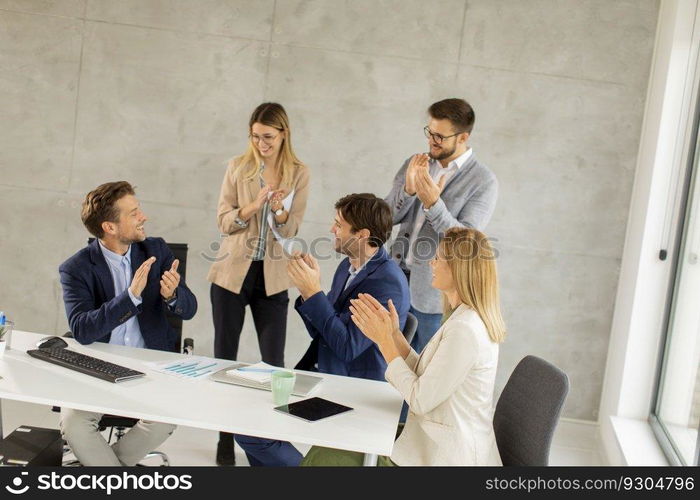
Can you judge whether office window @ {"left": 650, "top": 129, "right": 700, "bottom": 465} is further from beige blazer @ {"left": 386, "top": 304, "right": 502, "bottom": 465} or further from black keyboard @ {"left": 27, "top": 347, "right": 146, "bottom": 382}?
black keyboard @ {"left": 27, "top": 347, "right": 146, "bottom": 382}

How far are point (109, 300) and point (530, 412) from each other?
5.85ft

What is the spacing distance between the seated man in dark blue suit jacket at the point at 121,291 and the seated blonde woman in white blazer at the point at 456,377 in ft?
3.09

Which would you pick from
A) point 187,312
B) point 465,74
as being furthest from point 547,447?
point 465,74

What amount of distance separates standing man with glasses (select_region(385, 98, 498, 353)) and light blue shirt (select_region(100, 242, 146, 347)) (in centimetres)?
139

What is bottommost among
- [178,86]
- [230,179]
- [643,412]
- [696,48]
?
[643,412]

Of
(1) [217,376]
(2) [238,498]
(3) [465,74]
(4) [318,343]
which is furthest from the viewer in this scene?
(3) [465,74]

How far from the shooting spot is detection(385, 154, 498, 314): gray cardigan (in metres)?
3.97

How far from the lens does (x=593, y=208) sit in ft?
16.3

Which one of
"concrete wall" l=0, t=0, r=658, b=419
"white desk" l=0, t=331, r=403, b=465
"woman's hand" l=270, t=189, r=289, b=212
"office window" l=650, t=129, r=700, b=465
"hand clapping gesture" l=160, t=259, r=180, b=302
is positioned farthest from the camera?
"concrete wall" l=0, t=0, r=658, b=419

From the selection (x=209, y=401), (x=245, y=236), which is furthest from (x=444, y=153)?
(x=209, y=401)

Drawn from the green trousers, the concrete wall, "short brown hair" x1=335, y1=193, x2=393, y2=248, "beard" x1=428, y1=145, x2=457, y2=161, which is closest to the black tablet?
the green trousers

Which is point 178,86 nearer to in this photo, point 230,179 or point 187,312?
point 230,179

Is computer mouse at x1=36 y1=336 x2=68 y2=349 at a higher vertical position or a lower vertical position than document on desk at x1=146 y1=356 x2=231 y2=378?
higher

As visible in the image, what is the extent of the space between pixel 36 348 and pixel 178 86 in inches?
101
